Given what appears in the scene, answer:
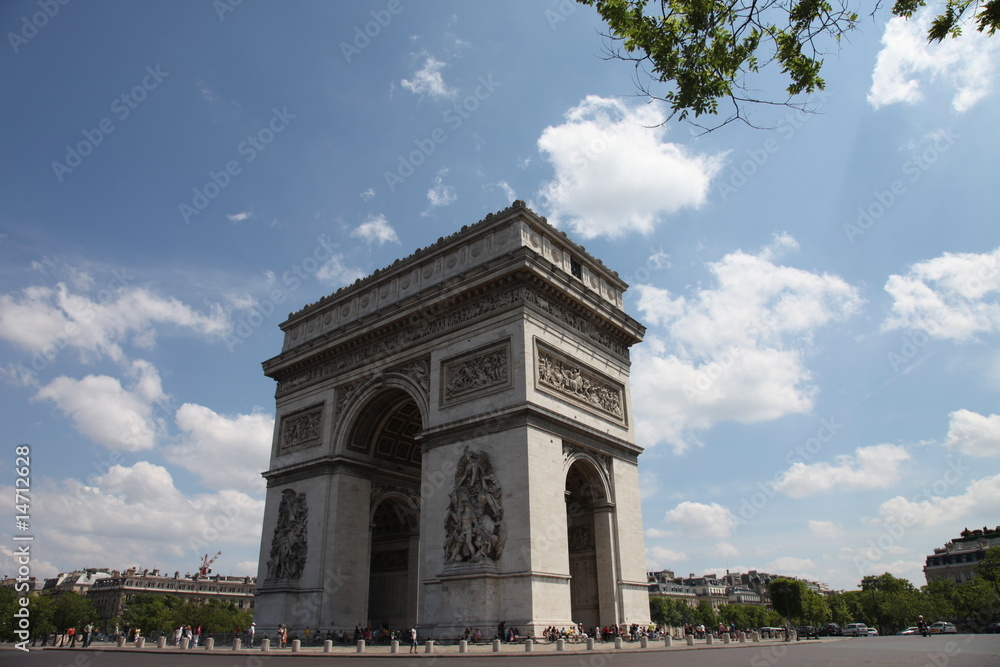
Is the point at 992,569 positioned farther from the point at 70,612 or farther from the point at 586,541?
the point at 70,612

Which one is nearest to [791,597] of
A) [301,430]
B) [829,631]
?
[829,631]

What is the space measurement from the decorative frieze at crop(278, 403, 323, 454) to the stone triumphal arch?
0.30ft

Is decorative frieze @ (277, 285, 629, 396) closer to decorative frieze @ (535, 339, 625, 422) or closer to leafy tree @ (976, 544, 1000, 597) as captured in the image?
decorative frieze @ (535, 339, 625, 422)

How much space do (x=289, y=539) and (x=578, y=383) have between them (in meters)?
13.8

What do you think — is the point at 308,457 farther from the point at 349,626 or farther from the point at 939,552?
the point at 939,552

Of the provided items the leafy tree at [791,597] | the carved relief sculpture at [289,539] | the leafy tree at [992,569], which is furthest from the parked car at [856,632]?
the carved relief sculpture at [289,539]

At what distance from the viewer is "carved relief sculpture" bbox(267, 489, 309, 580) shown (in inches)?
1053

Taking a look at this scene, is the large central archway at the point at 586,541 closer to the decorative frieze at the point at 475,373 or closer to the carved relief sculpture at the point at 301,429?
the decorative frieze at the point at 475,373

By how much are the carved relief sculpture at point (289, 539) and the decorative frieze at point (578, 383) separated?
12273 millimetres

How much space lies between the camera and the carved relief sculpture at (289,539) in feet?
87.7

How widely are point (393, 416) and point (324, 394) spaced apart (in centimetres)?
342

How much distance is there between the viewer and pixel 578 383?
25.0 metres

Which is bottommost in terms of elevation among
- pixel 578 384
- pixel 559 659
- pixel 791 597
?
pixel 559 659

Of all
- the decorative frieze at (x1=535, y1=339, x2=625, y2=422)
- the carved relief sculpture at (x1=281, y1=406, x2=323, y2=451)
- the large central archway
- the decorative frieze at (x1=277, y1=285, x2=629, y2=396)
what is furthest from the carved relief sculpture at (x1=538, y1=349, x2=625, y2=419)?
the carved relief sculpture at (x1=281, y1=406, x2=323, y2=451)
